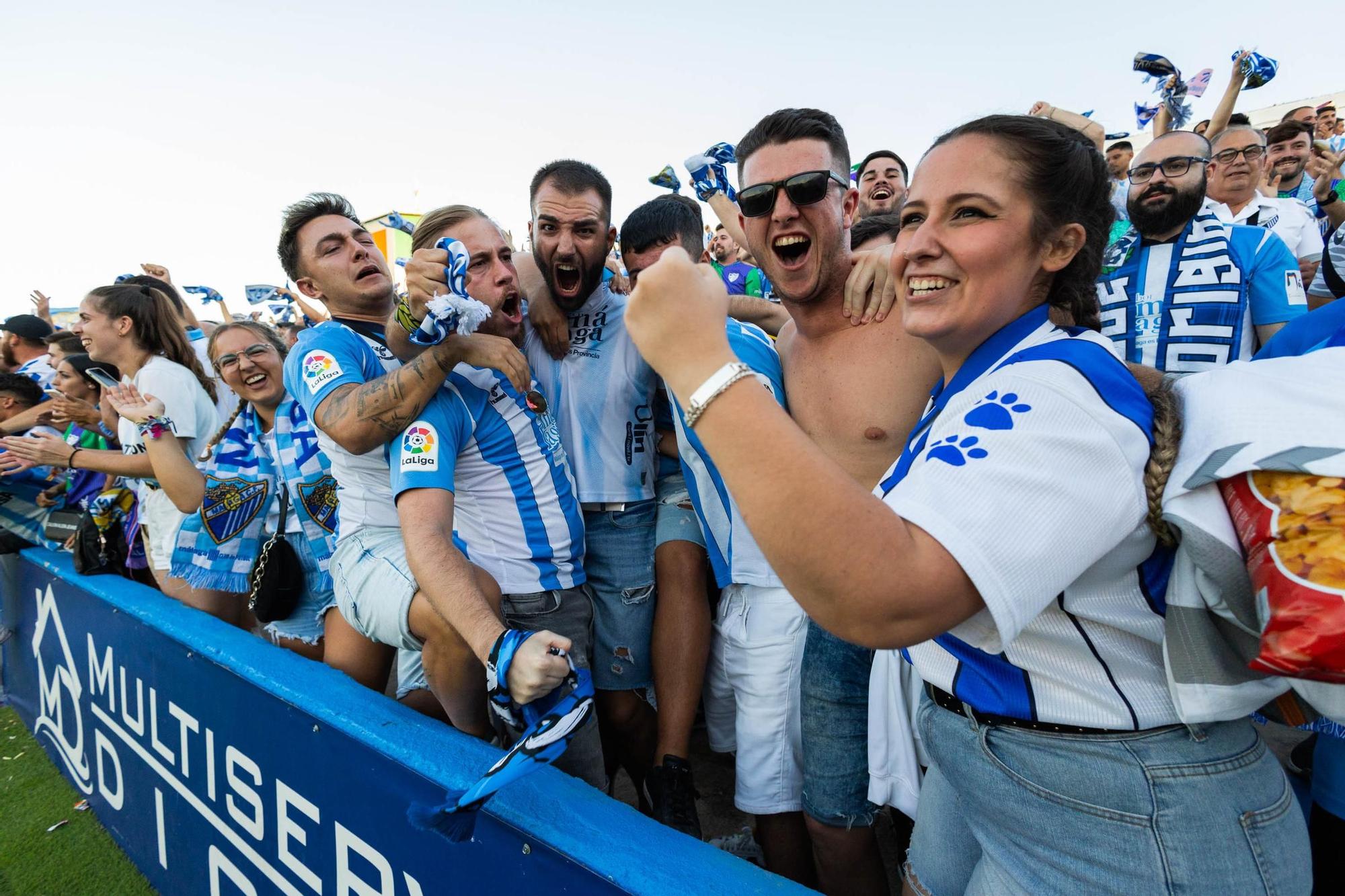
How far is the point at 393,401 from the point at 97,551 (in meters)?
2.72

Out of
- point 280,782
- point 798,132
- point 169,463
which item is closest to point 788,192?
point 798,132

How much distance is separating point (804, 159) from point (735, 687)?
1667mm

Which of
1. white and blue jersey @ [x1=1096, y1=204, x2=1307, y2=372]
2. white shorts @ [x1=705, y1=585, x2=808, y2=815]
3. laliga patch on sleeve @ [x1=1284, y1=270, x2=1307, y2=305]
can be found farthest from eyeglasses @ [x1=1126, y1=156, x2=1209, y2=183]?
white shorts @ [x1=705, y1=585, x2=808, y2=815]

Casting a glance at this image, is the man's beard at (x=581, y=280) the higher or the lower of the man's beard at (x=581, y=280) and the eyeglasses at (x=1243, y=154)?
the lower

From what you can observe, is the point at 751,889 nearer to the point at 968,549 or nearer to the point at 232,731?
the point at 968,549

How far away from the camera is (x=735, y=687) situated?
7.64 feet

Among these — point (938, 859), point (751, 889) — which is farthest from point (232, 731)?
point (938, 859)

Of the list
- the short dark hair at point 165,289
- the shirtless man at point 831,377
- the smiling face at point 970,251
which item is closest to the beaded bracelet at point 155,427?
the short dark hair at point 165,289

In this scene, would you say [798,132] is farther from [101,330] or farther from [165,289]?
[165,289]

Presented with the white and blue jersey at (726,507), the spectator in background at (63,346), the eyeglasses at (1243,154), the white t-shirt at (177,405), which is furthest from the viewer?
the spectator in background at (63,346)

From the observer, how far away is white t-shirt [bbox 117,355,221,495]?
3506mm

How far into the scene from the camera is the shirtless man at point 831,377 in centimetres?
198

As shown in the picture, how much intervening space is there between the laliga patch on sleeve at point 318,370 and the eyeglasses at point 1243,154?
5019mm

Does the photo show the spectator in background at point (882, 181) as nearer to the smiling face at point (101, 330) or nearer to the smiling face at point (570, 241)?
the smiling face at point (570, 241)
